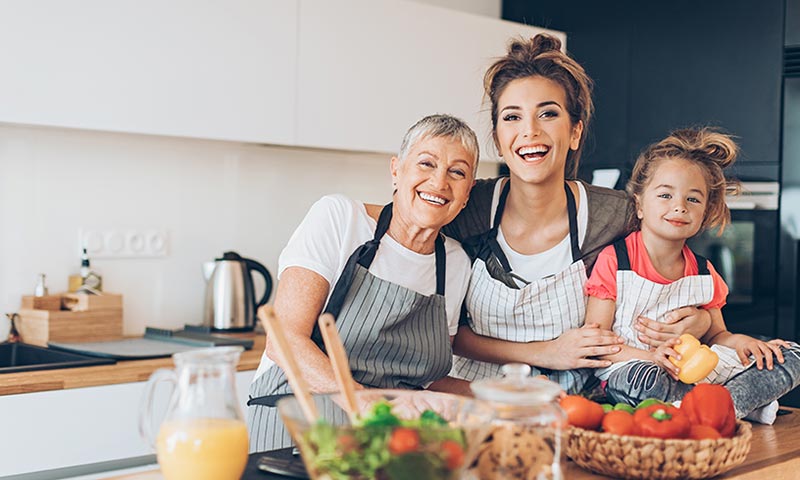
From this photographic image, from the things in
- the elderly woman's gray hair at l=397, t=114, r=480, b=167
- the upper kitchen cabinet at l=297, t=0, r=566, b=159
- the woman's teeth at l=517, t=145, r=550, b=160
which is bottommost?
the woman's teeth at l=517, t=145, r=550, b=160

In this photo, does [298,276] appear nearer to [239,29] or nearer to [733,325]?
[239,29]

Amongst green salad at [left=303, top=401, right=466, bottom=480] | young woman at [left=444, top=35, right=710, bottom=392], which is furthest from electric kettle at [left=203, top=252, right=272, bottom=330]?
green salad at [left=303, top=401, right=466, bottom=480]

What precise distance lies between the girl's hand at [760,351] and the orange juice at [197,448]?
3.49 feet

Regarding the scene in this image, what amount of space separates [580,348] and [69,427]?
140 cm

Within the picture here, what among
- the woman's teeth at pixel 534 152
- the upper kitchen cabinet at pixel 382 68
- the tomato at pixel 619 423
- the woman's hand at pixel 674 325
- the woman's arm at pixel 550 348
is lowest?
the tomato at pixel 619 423

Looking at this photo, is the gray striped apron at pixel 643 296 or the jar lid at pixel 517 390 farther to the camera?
the gray striped apron at pixel 643 296

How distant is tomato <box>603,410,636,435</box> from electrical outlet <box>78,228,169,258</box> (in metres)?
2.16

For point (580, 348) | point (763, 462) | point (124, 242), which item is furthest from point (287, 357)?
point (124, 242)

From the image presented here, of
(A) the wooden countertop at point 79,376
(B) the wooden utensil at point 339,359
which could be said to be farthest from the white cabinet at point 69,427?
(B) the wooden utensil at point 339,359

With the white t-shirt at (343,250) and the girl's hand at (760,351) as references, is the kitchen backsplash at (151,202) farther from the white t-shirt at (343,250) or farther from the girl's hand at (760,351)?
the girl's hand at (760,351)

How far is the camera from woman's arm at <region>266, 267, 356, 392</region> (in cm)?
172

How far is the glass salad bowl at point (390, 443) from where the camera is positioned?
989mm

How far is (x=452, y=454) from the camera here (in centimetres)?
101

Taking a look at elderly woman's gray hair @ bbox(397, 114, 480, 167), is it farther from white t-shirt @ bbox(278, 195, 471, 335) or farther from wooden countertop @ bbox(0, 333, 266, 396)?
wooden countertop @ bbox(0, 333, 266, 396)
